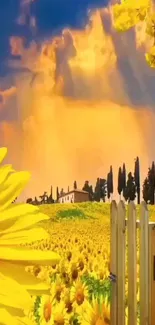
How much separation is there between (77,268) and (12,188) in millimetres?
1061

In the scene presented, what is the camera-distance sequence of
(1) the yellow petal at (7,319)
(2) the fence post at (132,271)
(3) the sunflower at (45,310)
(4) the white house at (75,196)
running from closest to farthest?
(1) the yellow petal at (7,319) → (3) the sunflower at (45,310) → (4) the white house at (75,196) → (2) the fence post at (132,271)

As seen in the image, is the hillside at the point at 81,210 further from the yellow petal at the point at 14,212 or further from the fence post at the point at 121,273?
the yellow petal at the point at 14,212

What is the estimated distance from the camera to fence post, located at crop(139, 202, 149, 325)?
1.57 meters

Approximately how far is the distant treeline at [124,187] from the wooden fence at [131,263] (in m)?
0.03

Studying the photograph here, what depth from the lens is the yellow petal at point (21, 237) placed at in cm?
39

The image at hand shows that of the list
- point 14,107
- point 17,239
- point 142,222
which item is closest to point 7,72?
point 14,107

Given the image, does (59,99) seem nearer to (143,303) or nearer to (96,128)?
(96,128)

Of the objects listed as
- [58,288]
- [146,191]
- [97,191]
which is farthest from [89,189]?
[58,288]

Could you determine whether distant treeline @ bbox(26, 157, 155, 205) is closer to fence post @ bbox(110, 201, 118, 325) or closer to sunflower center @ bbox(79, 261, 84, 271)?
fence post @ bbox(110, 201, 118, 325)

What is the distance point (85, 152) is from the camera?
1.53m

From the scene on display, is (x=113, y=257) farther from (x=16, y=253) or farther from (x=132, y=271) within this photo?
(x=16, y=253)

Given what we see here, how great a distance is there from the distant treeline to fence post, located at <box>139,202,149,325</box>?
0.05 metres

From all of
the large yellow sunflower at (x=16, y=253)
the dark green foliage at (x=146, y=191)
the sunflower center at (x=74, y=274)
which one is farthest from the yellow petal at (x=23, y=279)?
the dark green foliage at (x=146, y=191)

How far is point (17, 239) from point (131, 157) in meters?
1.18
